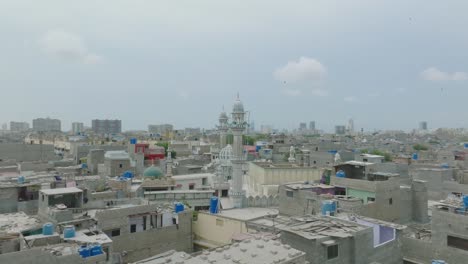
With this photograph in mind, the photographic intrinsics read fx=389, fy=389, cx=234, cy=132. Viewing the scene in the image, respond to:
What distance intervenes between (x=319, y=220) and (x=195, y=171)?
33697mm

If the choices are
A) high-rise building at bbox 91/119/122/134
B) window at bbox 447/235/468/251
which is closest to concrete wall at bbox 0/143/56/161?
window at bbox 447/235/468/251

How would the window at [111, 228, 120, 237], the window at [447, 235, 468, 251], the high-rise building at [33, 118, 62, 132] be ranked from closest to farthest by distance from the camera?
the window at [447, 235, 468, 251] → the window at [111, 228, 120, 237] → the high-rise building at [33, 118, 62, 132]

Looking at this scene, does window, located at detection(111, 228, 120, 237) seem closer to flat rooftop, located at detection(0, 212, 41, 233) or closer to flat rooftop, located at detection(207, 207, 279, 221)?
flat rooftop, located at detection(0, 212, 41, 233)

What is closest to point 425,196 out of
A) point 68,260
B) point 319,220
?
point 319,220

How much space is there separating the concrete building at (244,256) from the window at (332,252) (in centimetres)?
213

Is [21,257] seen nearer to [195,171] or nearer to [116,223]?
[116,223]

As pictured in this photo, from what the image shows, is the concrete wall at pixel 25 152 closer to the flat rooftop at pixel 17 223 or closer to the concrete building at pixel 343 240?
the flat rooftop at pixel 17 223

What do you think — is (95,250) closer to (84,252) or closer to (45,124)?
(84,252)

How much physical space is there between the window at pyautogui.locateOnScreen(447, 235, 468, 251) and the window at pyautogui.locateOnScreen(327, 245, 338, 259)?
605 centimetres

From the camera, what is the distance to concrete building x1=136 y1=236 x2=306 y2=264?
11.0 m

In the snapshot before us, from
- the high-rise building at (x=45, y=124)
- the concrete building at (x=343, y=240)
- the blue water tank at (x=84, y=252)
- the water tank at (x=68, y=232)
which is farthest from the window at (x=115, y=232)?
the high-rise building at (x=45, y=124)

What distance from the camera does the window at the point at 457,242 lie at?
632 inches

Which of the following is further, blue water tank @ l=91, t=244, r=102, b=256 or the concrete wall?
the concrete wall

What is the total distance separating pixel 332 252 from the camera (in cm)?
1378
